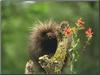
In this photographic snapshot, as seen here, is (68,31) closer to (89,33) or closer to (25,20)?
(89,33)

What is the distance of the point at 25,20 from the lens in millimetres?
2824

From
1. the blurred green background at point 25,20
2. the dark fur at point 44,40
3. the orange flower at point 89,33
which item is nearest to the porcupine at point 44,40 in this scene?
the dark fur at point 44,40

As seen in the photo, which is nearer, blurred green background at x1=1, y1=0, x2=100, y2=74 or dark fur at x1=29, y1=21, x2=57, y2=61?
dark fur at x1=29, y1=21, x2=57, y2=61

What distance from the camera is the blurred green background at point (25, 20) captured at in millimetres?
2459

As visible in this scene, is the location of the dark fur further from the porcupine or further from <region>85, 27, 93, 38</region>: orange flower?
<region>85, 27, 93, 38</region>: orange flower

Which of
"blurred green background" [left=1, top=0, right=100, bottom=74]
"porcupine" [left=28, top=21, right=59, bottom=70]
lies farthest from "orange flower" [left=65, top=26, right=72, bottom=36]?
"blurred green background" [left=1, top=0, right=100, bottom=74]

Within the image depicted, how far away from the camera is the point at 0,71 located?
8.13 feet

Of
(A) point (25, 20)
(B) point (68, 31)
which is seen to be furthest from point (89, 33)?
(A) point (25, 20)

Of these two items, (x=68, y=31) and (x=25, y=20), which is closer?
(x=68, y=31)

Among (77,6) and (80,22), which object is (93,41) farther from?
(77,6)

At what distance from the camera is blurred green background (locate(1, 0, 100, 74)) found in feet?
8.07

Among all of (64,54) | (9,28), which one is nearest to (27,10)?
(9,28)

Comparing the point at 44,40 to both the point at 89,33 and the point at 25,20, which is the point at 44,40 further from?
the point at 25,20

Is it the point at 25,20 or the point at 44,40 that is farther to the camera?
the point at 25,20
